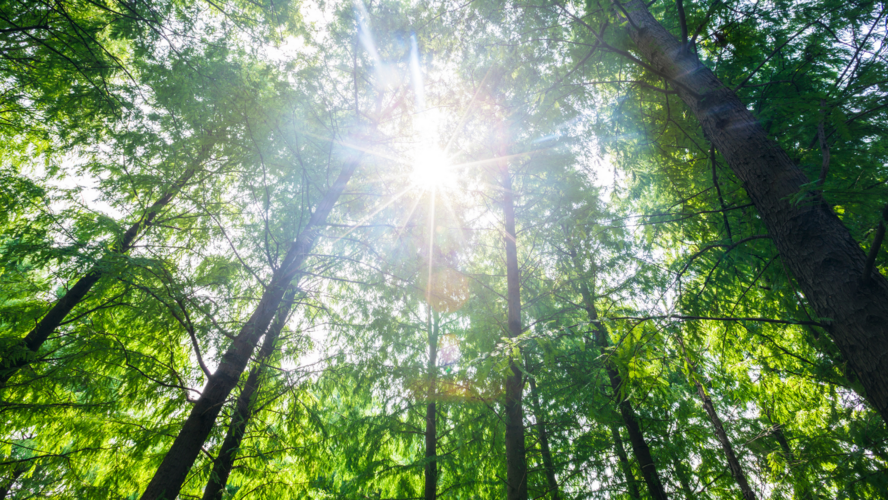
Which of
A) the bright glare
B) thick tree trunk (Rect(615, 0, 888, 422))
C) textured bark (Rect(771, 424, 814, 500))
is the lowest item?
textured bark (Rect(771, 424, 814, 500))

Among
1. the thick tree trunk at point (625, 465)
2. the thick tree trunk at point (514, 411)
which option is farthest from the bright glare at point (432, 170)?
the thick tree trunk at point (625, 465)

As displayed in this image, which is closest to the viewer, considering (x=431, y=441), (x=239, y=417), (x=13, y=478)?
(x=239, y=417)

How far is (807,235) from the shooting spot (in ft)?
6.95

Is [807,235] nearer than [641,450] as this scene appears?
Yes

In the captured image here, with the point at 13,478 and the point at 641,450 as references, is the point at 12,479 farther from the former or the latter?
the point at 641,450

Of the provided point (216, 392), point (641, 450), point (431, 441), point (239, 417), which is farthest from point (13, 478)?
point (641, 450)

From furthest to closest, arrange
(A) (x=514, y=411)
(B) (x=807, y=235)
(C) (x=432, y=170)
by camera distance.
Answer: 1. (C) (x=432, y=170)
2. (A) (x=514, y=411)
3. (B) (x=807, y=235)

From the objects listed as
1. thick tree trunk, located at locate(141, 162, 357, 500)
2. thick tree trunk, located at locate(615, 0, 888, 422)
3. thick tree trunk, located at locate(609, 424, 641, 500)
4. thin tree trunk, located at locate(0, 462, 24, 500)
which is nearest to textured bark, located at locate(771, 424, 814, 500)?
thick tree trunk, located at locate(609, 424, 641, 500)

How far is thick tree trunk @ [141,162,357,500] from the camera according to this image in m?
2.90

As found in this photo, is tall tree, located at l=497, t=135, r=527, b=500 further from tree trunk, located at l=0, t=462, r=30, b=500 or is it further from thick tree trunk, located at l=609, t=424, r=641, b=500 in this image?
tree trunk, located at l=0, t=462, r=30, b=500

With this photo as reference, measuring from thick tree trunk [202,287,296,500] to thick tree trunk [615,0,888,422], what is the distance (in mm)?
4793

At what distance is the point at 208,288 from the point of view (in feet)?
11.9

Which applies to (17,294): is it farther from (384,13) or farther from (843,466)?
(843,466)

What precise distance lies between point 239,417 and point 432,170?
4812 millimetres
